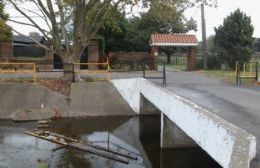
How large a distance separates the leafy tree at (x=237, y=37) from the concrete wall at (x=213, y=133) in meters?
24.3

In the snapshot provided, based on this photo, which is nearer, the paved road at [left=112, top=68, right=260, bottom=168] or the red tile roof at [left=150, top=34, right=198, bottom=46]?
the paved road at [left=112, top=68, right=260, bottom=168]

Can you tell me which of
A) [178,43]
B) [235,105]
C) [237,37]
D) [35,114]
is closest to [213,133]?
[235,105]

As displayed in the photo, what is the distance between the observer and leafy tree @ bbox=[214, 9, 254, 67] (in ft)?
121

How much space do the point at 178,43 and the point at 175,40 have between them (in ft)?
1.52

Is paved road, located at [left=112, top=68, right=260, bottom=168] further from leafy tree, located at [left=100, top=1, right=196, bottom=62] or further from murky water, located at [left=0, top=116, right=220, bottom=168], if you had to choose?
leafy tree, located at [left=100, top=1, right=196, bottom=62]

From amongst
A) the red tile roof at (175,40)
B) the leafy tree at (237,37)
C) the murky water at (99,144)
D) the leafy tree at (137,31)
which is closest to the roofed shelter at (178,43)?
the red tile roof at (175,40)

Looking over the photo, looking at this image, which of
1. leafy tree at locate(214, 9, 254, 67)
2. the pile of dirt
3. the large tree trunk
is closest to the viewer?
the pile of dirt

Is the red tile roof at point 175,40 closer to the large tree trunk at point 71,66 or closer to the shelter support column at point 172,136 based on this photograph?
the large tree trunk at point 71,66

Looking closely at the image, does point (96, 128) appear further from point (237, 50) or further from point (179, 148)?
point (237, 50)

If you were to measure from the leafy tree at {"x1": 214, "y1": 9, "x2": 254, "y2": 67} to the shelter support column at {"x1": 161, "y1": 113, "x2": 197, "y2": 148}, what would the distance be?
78.7ft

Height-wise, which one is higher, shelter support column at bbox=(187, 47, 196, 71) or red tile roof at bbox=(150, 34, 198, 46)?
red tile roof at bbox=(150, 34, 198, 46)

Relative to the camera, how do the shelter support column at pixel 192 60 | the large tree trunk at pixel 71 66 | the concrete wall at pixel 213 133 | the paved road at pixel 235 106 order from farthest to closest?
the shelter support column at pixel 192 60 → the large tree trunk at pixel 71 66 → the paved road at pixel 235 106 → the concrete wall at pixel 213 133

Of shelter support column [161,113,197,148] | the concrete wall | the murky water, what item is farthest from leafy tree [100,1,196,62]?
the concrete wall

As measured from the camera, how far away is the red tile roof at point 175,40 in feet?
114
